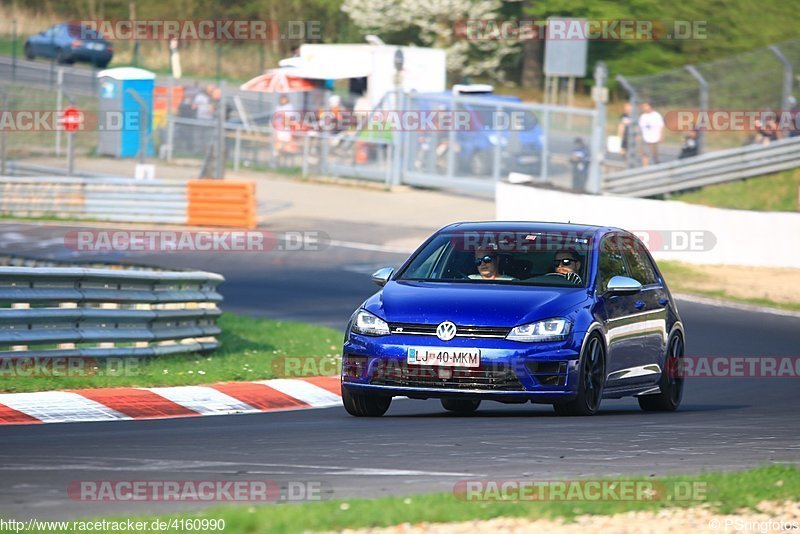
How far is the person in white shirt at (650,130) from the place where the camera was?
1214 inches

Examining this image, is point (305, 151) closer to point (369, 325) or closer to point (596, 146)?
point (596, 146)

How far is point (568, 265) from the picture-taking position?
11008 mm

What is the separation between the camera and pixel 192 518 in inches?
243

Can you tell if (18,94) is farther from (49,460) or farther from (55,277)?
(49,460)

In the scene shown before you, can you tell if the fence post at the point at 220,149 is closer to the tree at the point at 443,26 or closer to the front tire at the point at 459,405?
the front tire at the point at 459,405

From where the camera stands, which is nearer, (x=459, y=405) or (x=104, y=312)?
(x=459, y=405)

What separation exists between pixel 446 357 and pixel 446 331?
0.17 m

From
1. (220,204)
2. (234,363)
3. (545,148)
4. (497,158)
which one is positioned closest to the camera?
(234,363)

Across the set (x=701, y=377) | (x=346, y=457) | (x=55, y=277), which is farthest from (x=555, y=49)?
(x=346, y=457)

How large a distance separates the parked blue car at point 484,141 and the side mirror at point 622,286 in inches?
874

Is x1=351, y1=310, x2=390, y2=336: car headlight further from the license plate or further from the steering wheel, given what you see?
the steering wheel

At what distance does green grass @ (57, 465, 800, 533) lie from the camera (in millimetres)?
6109

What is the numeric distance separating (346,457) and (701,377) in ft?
27.7

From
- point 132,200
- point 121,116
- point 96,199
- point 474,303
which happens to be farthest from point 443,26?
point 474,303
